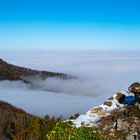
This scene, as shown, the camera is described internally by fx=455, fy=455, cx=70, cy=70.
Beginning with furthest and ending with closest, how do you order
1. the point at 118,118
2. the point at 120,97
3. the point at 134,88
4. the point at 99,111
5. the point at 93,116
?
the point at 120,97, the point at 99,111, the point at 134,88, the point at 93,116, the point at 118,118

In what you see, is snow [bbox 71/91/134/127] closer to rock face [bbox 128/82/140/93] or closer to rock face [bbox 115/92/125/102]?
rock face [bbox 115/92/125/102]

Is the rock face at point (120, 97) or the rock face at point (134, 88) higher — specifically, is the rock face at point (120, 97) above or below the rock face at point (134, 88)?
below

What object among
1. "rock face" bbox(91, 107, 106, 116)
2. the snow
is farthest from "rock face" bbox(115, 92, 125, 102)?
"rock face" bbox(91, 107, 106, 116)

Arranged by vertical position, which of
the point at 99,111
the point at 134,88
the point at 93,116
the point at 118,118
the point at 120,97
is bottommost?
the point at 93,116

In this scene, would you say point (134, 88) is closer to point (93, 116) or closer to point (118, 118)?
point (118, 118)

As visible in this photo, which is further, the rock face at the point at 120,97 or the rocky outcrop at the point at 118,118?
the rock face at the point at 120,97

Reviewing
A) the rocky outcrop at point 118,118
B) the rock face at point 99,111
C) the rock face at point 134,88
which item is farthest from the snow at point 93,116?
the rock face at point 134,88

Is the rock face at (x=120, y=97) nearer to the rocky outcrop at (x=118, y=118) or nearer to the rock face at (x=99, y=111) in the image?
the rocky outcrop at (x=118, y=118)

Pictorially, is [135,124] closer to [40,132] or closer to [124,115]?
[124,115]

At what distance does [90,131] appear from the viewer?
44844 millimetres

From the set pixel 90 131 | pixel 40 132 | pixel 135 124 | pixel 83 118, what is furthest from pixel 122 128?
pixel 90 131

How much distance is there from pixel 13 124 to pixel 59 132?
29.1m

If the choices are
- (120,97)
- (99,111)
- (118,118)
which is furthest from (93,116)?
(120,97)

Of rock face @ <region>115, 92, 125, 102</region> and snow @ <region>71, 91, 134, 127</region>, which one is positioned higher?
rock face @ <region>115, 92, 125, 102</region>
